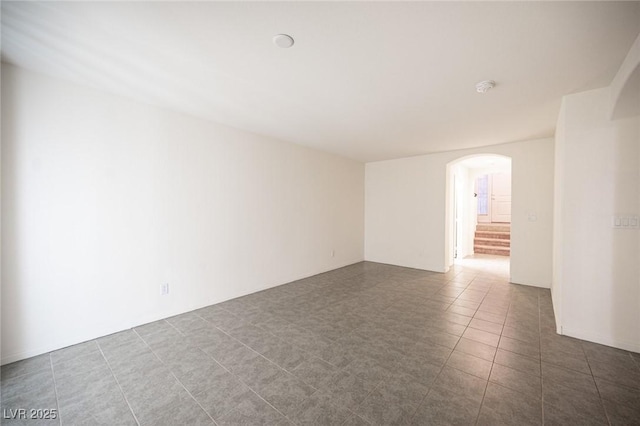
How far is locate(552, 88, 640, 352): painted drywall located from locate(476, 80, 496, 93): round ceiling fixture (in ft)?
3.20

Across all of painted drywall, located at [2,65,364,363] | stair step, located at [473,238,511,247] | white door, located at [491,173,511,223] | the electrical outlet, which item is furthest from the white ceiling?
white door, located at [491,173,511,223]

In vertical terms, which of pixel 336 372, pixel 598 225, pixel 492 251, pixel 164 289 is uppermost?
pixel 598 225

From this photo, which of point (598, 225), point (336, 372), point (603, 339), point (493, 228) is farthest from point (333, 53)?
point (493, 228)

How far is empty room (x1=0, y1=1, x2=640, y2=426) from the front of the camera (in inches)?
65.3

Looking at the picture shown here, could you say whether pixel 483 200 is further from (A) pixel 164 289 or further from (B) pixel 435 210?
(A) pixel 164 289

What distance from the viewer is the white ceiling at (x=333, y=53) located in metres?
1.55

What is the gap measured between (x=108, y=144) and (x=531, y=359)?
4.70 meters

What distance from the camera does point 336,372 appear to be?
2057 millimetres

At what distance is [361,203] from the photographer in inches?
255

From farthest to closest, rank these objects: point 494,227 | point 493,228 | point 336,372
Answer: point 494,227, point 493,228, point 336,372

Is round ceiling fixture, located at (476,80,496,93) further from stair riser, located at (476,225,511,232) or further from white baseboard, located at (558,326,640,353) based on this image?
stair riser, located at (476,225,511,232)

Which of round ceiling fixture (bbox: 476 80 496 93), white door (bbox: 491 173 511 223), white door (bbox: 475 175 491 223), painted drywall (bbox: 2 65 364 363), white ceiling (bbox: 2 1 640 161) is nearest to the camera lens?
white ceiling (bbox: 2 1 640 161)

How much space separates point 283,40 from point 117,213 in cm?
251

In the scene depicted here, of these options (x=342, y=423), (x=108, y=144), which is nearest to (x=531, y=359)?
(x=342, y=423)
